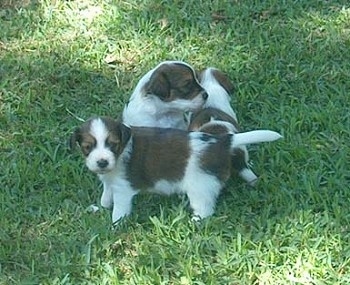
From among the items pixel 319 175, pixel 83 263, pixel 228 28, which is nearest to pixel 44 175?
pixel 83 263

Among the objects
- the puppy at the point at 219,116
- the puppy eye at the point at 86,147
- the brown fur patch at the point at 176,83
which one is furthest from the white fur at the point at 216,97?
the puppy eye at the point at 86,147

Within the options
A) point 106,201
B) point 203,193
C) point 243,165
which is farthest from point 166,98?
point 203,193

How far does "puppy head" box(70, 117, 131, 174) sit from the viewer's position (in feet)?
20.9

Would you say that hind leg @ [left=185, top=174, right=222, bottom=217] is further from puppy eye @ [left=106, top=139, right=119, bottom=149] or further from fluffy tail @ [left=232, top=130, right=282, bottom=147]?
puppy eye @ [left=106, top=139, right=119, bottom=149]

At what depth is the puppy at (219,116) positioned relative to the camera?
22.2 ft

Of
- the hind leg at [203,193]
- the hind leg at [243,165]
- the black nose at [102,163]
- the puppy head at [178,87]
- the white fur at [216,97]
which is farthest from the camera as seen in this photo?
the puppy head at [178,87]

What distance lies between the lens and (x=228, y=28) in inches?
362

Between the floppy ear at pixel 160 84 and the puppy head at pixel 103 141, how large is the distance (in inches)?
36.0

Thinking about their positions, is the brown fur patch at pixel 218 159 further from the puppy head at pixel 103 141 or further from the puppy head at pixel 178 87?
the puppy head at pixel 178 87

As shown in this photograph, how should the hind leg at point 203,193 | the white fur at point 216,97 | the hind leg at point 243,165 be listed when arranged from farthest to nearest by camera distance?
the white fur at point 216,97 < the hind leg at point 243,165 < the hind leg at point 203,193

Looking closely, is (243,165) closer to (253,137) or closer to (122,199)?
(253,137)

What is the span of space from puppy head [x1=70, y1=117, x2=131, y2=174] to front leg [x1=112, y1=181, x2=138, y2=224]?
0.18 metres

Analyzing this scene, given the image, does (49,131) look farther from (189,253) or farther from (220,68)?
(189,253)

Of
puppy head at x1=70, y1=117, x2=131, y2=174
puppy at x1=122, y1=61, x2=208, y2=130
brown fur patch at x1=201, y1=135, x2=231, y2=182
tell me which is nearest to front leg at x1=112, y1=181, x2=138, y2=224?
puppy head at x1=70, y1=117, x2=131, y2=174
